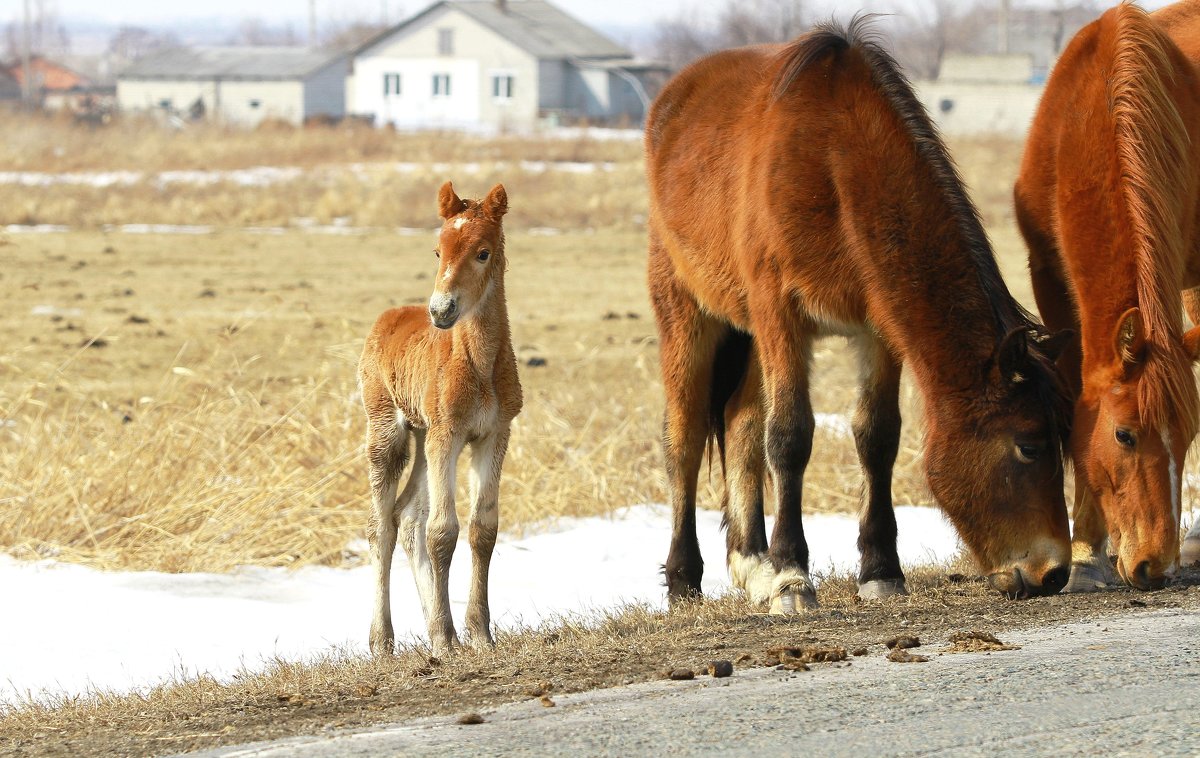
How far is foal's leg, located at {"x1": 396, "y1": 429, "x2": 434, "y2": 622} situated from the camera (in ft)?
21.0

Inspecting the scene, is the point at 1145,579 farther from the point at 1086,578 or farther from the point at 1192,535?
the point at 1192,535

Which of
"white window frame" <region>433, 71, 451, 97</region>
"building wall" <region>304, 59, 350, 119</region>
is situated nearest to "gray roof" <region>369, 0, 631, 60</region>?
"building wall" <region>304, 59, 350, 119</region>

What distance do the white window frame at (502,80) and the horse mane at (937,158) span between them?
66.8 metres

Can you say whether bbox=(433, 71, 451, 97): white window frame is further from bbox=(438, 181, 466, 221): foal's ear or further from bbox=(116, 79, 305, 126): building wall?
bbox=(438, 181, 466, 221): foal's ear

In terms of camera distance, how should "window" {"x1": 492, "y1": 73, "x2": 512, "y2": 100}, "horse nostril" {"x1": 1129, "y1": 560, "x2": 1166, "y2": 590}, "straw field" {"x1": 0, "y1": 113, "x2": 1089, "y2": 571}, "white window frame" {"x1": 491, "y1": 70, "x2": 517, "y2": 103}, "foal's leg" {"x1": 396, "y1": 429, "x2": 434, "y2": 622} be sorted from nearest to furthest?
"horse nostril" {"x1": 1129, "y1": 560, "x2": 1166, "y2": 590} < "foal's leg" {"x1": 396, "y1": 429, "x2": 434, "y2": 622} < "straw field" {"x1": 0, "y1": 113, "x2": 1089, "y2": 571} < "white window frame" {"x1": 491, "y1": 70, "x2": 517, "y2": 103} < "window" {"x1": 492, "y1": 73, "x2": 512, "y2": 100}

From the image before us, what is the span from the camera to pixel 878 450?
21.6 feet

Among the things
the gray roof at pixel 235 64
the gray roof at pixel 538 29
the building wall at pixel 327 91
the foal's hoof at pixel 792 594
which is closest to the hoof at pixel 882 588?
the foal's hoof at pixel 792 594

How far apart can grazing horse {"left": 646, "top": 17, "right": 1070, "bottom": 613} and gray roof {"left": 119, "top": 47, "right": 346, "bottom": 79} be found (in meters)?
70.4

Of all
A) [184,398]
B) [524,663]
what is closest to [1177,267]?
[524,663]

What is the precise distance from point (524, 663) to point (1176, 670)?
6.77 feet

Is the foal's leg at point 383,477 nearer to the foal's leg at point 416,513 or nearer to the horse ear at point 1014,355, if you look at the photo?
the foal's leg at point 416,513

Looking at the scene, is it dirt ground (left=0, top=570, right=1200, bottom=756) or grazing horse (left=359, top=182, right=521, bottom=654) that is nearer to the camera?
dirt ground (left=0, top=570, right=1200, bottom=756)

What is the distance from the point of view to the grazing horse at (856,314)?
5641 millimetres

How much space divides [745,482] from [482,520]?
5.32 feet
